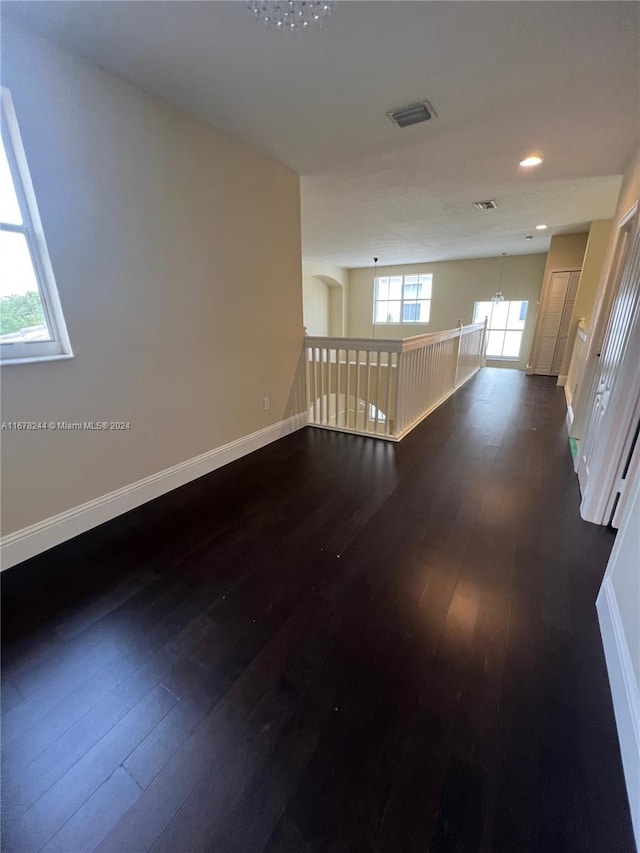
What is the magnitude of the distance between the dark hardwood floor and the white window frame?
1.08m

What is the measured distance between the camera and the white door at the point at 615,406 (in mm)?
1891

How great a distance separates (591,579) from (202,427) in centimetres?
263

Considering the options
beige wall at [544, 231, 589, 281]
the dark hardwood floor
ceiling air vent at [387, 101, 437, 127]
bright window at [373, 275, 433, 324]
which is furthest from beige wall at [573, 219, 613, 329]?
the dark hardwood floor

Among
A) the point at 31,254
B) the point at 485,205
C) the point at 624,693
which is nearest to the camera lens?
the point at 624,693

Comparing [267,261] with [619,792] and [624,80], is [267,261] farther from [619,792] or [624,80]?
[619,792]

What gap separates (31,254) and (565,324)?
7.83 meters

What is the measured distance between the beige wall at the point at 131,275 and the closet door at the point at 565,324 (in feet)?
19.1

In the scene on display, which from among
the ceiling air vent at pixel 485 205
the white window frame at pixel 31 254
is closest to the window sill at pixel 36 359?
the white window frame at pixel 31 254

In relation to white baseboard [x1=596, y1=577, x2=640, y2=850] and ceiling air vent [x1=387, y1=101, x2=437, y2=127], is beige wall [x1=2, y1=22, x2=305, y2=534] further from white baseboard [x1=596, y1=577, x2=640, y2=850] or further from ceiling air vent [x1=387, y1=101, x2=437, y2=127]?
white baseboard [x1=596, y1=577, x2=640, y2=850]

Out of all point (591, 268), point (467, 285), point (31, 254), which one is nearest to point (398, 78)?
point (31, 254)

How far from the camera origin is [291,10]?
1.28 meters

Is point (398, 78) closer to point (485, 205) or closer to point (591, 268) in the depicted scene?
point (485, 205)

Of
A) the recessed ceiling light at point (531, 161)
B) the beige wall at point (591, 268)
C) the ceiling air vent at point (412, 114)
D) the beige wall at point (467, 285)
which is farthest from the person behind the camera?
the beige wall at point (467, 285)

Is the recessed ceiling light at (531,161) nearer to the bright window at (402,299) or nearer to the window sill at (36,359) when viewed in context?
the window sill at (36,359)
